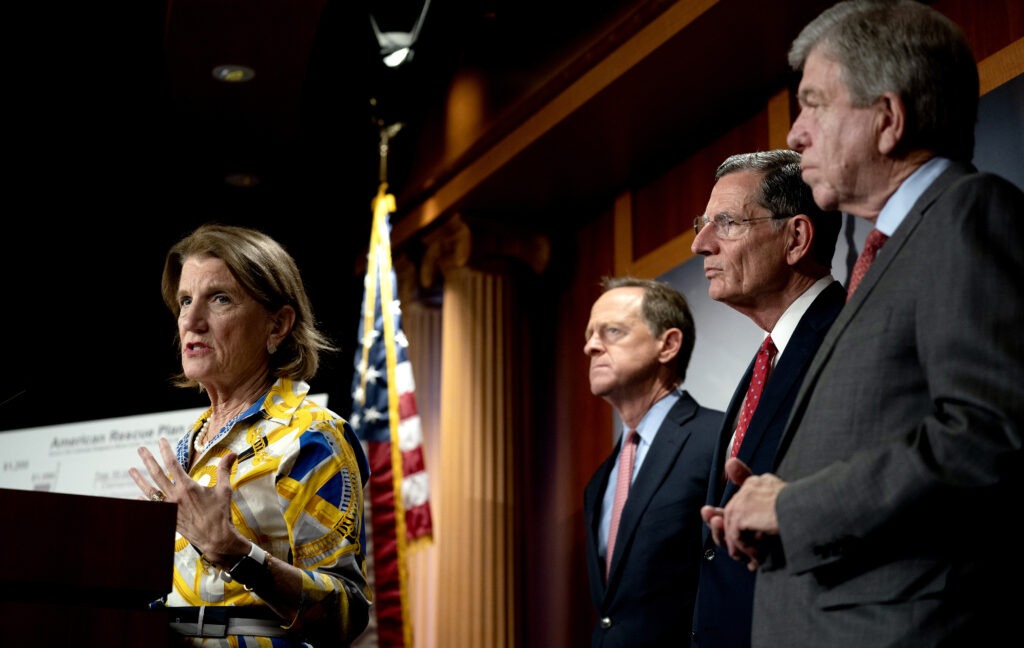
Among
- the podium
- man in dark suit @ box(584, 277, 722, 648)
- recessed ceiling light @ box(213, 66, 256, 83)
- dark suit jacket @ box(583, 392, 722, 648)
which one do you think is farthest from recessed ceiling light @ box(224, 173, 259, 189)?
the podium

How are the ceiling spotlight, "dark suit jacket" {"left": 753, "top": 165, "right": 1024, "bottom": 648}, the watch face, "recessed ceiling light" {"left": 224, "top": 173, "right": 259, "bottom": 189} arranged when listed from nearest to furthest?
Result: "dark suit jacket" {"left": 753, "top": 165, "right": 1024, "bottom": 648} → the watch face → the ceiling spotlight → "recessed ceiling light" {"left": 224, "top": 173, "right": 259, "bottom": 189}

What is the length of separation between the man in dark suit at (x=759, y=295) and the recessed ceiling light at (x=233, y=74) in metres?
2.99

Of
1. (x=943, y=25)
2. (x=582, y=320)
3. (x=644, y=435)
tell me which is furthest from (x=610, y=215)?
(x=943, y=25)

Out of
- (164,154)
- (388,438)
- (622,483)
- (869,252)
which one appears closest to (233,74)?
(164,154)

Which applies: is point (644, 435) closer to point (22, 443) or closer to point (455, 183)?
point (455, 183)

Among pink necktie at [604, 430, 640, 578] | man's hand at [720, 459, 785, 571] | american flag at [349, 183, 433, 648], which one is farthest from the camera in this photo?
american flag at [349, 183, 433, 648]

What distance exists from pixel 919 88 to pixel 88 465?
4.77m

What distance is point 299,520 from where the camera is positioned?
7.84 feet

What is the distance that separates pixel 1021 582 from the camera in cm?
151

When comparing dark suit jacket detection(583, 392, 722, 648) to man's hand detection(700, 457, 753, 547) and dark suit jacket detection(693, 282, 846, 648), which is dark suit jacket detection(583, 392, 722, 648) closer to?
dark suit jacket detection(693, 282, 846, 648)

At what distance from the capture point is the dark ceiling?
5340mm

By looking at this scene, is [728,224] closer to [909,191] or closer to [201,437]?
[909,191]

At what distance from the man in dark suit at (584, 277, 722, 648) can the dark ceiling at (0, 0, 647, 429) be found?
142 centimetres

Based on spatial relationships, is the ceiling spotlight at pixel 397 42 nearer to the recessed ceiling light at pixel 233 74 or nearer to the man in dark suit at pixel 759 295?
the recessed ceiling light at pixel 233 74
